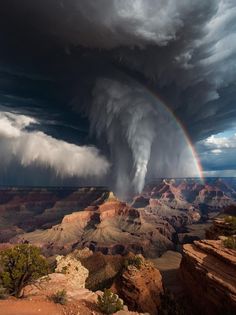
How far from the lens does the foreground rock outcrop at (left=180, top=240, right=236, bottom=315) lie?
35312mm

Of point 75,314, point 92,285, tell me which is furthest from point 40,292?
point 92,285

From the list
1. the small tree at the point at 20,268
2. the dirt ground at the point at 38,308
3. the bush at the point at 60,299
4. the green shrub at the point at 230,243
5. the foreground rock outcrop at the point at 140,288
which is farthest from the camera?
the foreground rock outcrop at the point at 140,288

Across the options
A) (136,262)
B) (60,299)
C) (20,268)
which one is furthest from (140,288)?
(20,268)

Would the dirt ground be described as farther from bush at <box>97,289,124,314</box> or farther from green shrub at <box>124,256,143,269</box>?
green shrub at <box>124,256,143,269</box>

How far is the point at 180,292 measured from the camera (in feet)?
177

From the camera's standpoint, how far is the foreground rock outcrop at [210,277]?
35.3m

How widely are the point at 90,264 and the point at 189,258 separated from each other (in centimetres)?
4761

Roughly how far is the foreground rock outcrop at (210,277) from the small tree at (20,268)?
21561 mm

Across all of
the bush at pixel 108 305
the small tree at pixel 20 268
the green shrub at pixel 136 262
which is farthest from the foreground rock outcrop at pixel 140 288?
the small tree at pixel 20 268

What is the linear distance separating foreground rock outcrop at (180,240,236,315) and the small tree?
21.6 metres

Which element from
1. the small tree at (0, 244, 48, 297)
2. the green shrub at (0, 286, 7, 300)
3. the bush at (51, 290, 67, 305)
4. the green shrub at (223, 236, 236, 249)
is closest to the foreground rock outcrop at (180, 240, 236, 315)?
the green shrub at (223, 236, 236, 249)

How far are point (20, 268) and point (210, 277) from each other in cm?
2380

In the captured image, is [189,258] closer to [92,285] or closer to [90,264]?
[92,285]

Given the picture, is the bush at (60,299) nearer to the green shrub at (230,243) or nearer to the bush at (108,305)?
the bush at (108,305)
